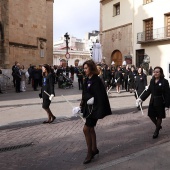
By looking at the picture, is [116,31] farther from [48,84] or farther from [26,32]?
Result: [48,84]

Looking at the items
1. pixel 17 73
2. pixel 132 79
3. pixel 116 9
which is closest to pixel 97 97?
pixel 17 73

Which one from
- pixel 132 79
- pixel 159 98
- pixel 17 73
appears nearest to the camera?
pixel 159 98

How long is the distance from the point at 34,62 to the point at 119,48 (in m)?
13.0

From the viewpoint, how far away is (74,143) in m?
6.65

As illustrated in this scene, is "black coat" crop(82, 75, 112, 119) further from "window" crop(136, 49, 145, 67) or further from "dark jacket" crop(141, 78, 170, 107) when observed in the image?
"window" crop(136, 49, 145, 67)

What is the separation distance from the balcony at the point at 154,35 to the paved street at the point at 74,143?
20287 mm

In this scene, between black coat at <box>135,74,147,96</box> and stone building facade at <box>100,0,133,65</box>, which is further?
stone building facade at <box>100,0,133,65</box>

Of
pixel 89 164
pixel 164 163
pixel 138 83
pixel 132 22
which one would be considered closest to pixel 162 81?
pixel 164 163

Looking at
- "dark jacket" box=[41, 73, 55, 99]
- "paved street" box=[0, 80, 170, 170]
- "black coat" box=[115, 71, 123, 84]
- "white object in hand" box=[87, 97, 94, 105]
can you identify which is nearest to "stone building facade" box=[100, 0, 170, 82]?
"black coat" box=[115, 71, 123, 84]

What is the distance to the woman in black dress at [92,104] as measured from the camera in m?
5.24

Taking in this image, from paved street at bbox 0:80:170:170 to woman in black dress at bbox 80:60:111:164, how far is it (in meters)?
0.41

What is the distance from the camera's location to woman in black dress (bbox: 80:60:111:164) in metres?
5.24

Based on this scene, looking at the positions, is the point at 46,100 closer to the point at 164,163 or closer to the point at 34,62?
the point at 164,163

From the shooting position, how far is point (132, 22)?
33188 millimetres
